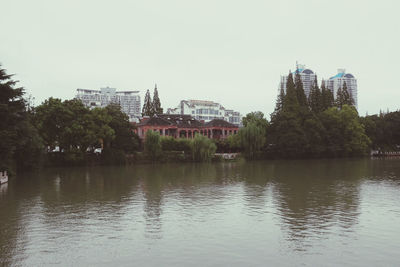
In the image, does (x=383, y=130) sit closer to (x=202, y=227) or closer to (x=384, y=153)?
(x=384, y=153)

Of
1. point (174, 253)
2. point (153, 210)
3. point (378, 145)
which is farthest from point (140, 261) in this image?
point (378, 145)

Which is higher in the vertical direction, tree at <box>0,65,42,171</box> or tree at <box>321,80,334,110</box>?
tree at <box>321,80,334,110</box>

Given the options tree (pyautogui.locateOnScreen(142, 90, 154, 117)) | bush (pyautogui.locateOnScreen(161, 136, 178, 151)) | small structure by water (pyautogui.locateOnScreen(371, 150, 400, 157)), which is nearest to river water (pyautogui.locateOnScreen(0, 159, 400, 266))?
bush (pyautogui.locateOnScreen(161, 136, 178, 151))

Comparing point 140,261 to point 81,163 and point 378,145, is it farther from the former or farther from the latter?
point 378,145

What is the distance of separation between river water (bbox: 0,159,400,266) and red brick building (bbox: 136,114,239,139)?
57240mm

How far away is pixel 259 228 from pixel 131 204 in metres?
9.05

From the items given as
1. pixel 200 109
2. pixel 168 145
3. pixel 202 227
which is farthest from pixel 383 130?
pixel 202 227

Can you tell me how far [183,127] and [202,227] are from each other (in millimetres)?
74063

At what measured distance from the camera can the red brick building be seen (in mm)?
84938

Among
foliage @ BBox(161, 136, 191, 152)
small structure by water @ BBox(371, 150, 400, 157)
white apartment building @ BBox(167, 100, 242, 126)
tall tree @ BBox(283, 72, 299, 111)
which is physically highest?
white apartment building @ BBox(167, 100, 242, 126)

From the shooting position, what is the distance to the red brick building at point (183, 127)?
84.9 meters

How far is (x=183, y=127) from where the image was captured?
8994 centimetres

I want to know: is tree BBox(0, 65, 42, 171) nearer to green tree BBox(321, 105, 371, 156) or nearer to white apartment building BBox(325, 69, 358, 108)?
green tree BBox(321, 105, 371, 156)

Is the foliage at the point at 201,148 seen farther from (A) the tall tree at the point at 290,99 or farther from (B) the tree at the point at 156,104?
(B) the tree at the point at 156,104
